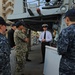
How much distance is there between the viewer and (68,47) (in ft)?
11.7

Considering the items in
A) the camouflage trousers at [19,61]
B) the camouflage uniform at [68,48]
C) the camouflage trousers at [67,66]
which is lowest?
the camouflage trousers at [19,61]

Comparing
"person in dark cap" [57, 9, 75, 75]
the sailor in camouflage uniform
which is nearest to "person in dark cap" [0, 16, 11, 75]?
"person in dark cap" [57, 9, 75, 75]

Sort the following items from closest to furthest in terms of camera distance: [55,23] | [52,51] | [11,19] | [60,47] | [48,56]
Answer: [60,47]
[52,51]
[48,56]
[55,23]
[11,19]

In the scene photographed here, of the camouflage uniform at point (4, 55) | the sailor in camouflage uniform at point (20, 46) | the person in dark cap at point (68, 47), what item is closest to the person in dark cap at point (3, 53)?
the camouflage uniform at point (4, 55)

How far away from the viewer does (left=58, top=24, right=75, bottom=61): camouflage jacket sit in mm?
3529

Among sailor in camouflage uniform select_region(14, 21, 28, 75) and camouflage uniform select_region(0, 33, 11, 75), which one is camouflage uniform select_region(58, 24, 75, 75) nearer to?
camouflage uniform select_region(0, 33, 11, 75)

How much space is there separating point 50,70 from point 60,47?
9.29ft

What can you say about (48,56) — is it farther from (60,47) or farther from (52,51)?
(60,47)

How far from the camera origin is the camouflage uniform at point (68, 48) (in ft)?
11.6

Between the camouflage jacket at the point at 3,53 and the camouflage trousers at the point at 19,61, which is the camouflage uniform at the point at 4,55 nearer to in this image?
the camouflage jacket at the point at 3,53

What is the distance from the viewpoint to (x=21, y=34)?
6766mm

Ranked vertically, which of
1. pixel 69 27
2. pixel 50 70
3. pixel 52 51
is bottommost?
pixel 50 70

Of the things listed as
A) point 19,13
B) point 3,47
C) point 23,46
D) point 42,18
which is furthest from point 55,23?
point 3,47

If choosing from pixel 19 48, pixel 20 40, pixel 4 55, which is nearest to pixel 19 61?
pixel 19 48
